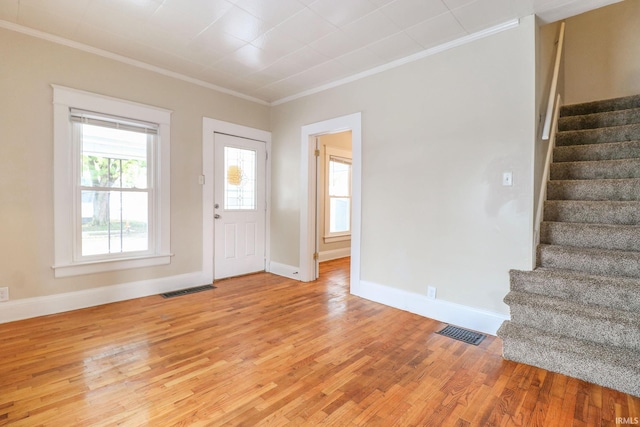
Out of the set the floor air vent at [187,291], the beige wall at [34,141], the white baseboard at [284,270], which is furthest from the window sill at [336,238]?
the beige wall at [34,141]

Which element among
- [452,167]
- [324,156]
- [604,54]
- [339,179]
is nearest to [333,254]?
[339,179]

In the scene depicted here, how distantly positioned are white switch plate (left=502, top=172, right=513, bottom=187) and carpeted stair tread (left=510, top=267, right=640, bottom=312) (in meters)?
0.72

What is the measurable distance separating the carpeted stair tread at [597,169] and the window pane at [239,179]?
3758 millimetres

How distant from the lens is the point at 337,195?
605cm

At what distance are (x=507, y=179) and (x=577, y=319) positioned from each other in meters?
1.13

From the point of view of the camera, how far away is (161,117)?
3.55 m

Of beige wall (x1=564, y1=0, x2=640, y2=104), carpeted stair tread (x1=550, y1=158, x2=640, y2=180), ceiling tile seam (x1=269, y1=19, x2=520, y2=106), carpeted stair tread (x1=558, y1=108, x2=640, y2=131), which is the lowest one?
carpeted stair tread (x1=550, y1=158, x2=640, y2=180)

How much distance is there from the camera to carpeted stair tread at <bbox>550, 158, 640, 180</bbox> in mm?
2771

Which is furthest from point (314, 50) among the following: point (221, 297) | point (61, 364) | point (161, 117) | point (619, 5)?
point (619, 5)

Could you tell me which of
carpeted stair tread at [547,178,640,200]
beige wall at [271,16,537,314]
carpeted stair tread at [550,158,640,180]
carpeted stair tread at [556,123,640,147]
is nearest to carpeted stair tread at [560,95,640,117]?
carpeted stair tread at [556,123,640,147]

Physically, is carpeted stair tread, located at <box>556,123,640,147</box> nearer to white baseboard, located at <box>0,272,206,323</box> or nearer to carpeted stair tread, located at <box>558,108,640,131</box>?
carpeted stair tread, located at <box>558,108,640,131</box>

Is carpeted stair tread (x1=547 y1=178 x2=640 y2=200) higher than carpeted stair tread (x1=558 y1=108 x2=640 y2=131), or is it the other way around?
carpeted stair tread (x1=558 y1=108 x2=640 y2=131)

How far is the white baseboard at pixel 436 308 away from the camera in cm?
262

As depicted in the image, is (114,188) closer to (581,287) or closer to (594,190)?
(581,287)
